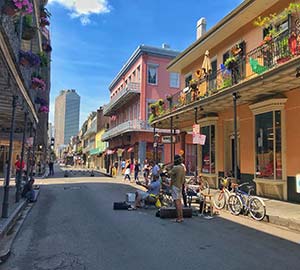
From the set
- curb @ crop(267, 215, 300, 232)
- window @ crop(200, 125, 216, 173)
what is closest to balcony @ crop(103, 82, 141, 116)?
window @ crop(200, 125, 216, 173)

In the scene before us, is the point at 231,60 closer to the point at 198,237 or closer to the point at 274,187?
the point at 274,187

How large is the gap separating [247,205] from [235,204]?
0.57 meters

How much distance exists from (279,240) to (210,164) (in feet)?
35.9

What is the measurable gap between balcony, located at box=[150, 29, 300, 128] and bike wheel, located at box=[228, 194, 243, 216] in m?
4.09

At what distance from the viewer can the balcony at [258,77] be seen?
1039 centimetres

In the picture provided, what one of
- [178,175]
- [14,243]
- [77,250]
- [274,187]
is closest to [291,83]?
[274,187]

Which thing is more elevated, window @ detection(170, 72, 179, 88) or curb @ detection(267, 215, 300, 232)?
window @ detection(170, 72, 179, 88)

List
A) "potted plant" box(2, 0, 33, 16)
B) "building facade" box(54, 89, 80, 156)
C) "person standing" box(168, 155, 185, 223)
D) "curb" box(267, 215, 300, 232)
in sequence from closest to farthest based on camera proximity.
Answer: "potted plant" box(2, 0, 33, 16), "curb" box(267, 215, 300, 232), "person standing" box(168, 155, 185, 223), "building facade" box(54, 89, 80, 156)

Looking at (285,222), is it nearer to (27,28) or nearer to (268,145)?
(268,145)

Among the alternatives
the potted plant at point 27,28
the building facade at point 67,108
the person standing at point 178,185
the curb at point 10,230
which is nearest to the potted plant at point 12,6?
the potted plant at point 27,28

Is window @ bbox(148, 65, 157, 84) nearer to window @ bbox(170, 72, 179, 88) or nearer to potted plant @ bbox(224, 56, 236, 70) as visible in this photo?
window @ bbox(170, 72, 179, 88)

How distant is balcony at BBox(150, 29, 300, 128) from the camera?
10391 mm

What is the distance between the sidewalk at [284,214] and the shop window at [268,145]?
5.77ft

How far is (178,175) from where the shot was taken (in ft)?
31.7
